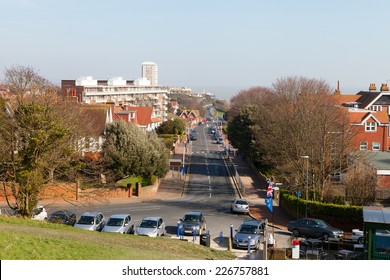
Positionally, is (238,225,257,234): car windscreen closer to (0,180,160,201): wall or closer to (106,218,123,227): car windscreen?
(106,218,123,227): car windscreen

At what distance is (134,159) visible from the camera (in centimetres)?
4494

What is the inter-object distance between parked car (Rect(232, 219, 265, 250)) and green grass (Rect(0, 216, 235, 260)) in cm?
392

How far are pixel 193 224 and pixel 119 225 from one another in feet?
14.1

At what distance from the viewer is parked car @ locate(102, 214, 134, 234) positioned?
28234 millimetres

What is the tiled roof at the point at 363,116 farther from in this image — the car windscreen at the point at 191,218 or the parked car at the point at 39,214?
the parked car at the point at 39,214

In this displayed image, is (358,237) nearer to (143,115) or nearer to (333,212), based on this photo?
(333,212)

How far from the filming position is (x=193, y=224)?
30.5m

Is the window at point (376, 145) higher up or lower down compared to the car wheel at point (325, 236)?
higher up

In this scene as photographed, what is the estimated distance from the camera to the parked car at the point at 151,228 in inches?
1096

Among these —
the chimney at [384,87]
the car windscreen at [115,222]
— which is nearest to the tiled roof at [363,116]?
the chimney at [384,87]

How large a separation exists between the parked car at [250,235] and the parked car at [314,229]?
2788 millimetres

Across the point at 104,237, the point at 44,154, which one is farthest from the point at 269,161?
the point at 104,237

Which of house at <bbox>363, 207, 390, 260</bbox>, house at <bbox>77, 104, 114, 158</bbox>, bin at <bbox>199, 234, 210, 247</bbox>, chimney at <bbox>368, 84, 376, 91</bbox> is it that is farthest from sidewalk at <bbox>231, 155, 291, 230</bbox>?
chimney at <bbox>368, 84, 376, 91</bbox>

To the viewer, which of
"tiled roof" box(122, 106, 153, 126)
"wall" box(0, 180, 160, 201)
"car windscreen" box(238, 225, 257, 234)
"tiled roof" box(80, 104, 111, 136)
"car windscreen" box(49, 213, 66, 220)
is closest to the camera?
"car windscreen" box(238, 225, 257, 234)
